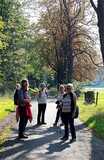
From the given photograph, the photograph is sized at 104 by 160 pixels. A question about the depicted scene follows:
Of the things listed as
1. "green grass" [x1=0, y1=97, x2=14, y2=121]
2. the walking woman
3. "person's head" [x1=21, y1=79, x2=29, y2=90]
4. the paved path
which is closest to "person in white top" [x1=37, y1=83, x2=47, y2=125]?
the paved path

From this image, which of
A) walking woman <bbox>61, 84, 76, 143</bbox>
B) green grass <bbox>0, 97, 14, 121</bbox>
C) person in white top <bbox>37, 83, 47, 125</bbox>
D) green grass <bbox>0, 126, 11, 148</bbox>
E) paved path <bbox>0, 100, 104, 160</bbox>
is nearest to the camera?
paved path <bbox>0, 100, 104, 160</bbox>

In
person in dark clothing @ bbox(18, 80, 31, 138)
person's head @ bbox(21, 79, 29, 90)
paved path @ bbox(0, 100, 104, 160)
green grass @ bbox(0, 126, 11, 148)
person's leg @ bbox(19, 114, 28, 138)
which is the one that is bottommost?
paved path @ bbox(0, 100, 104, 160)

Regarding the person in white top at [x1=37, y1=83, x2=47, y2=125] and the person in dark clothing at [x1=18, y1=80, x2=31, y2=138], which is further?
the person in white top at [x1=37, y1=83, x2=47, y2=125]

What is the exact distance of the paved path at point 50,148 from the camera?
14.0 meters

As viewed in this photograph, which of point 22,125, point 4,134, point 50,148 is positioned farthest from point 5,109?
point 50,148

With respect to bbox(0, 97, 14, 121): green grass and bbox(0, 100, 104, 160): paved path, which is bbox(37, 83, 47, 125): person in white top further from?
bbox(0, 97, 14, 121): green grass

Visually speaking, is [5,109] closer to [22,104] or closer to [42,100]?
[42,100]

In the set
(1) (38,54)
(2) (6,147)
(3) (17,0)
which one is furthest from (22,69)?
(2) (6,147)

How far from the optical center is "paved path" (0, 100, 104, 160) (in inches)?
552

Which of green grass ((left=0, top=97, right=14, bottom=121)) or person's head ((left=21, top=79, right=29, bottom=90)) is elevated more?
person's head ((left=21, top=79, right=29, bottom=90))

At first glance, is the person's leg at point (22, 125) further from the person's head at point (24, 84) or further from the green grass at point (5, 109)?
the green grass at point (5, 109)

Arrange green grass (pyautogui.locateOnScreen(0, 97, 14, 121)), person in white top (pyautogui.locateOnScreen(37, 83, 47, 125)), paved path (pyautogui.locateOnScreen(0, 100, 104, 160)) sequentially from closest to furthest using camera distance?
paved path (pyautogui.locateOnScreen(0, 100, 104, 160))
person in white top (pyautogui.locateOnScreen(37, 83, 47, 125))
green grass (pyautogui.locateOnScreen(0, 97, 14, 121))

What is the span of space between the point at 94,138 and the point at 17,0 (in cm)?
6165

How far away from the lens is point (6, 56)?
75000mm
